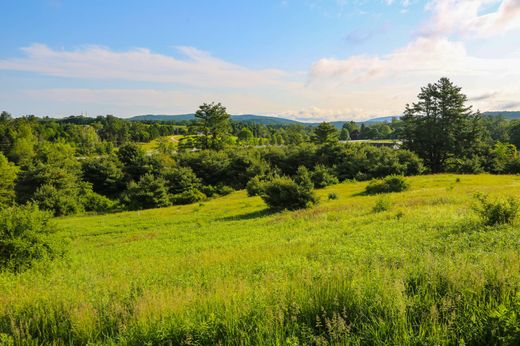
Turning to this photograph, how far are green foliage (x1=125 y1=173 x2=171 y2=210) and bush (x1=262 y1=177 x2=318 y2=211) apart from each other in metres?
19.5

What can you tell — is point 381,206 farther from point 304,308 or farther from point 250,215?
point 304,308

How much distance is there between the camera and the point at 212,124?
226 ft

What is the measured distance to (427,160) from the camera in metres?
53.1

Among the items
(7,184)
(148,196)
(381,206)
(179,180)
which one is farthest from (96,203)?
(381,206)

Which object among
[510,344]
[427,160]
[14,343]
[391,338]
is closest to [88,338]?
[14,343]

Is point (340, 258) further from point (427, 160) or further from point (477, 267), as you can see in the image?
point (427, 160)

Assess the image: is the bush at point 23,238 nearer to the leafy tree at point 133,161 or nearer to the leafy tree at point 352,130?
the leafy tree at point 133,161

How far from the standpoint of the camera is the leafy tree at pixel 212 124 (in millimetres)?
68188

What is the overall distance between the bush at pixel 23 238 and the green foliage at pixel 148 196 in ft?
90.0

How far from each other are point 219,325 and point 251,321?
43 cm

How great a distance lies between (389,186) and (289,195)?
12.1 m

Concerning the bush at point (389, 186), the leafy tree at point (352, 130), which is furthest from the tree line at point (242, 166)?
the leafy tree at point (352, 130)

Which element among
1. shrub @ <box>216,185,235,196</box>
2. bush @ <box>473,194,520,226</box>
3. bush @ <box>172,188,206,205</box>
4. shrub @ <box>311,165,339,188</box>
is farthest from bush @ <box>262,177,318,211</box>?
shrub @ <box>216,185,235,196</box>

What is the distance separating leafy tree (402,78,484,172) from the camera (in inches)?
1972
